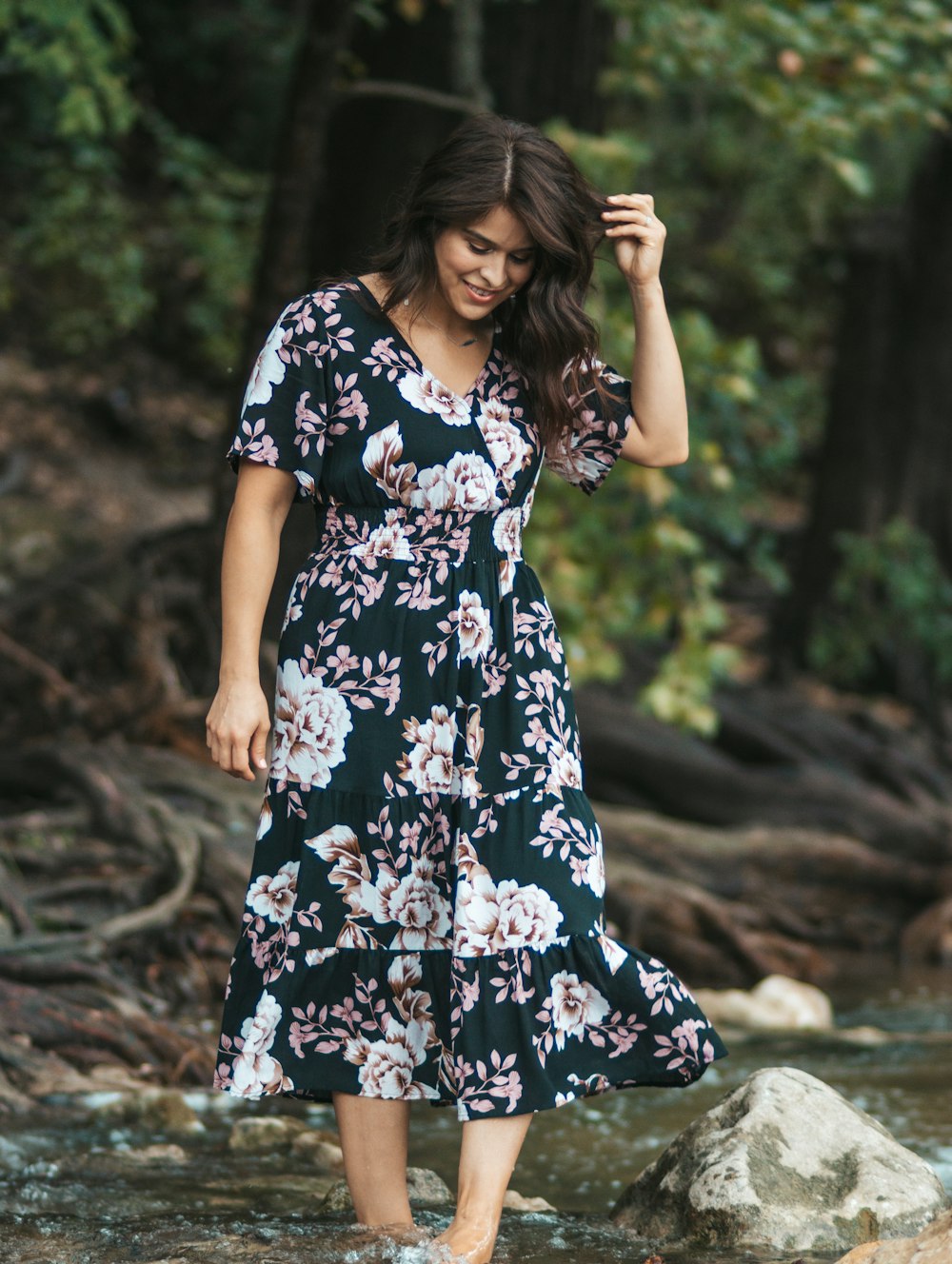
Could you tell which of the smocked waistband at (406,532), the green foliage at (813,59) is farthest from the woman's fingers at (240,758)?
the green foliage at (813,59)

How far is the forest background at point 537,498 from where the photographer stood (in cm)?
542

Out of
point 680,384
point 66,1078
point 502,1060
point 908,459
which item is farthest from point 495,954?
point 908,459

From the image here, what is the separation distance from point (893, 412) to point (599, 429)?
7.80m

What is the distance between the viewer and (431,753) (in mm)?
2785

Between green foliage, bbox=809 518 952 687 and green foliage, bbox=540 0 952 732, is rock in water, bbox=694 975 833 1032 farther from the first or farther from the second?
green foliage, bbox=809 518 952 687

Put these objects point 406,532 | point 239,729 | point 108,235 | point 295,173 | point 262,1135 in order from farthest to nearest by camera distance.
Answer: point 108,235 < point 295,173 < point 262,1135 < point 406,532 < point 239,729

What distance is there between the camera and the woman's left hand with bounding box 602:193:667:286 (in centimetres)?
284

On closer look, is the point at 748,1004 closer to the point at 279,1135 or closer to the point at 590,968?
the point at 279,1135

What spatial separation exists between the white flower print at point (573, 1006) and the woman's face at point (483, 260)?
1165 mm

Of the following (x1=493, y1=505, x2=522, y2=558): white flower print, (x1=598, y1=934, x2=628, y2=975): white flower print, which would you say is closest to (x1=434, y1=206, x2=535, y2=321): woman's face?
(x1=493, y1=505, x2=522, y2=558): white flower print

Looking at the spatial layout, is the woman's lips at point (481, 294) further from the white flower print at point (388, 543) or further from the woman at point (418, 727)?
the white flower print at point (388, 543)

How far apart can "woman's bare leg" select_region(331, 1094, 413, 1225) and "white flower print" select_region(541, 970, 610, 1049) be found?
314mm

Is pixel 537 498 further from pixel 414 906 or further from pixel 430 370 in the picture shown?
pixel 414 906

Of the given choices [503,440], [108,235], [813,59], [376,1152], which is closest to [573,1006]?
[376,1152]
